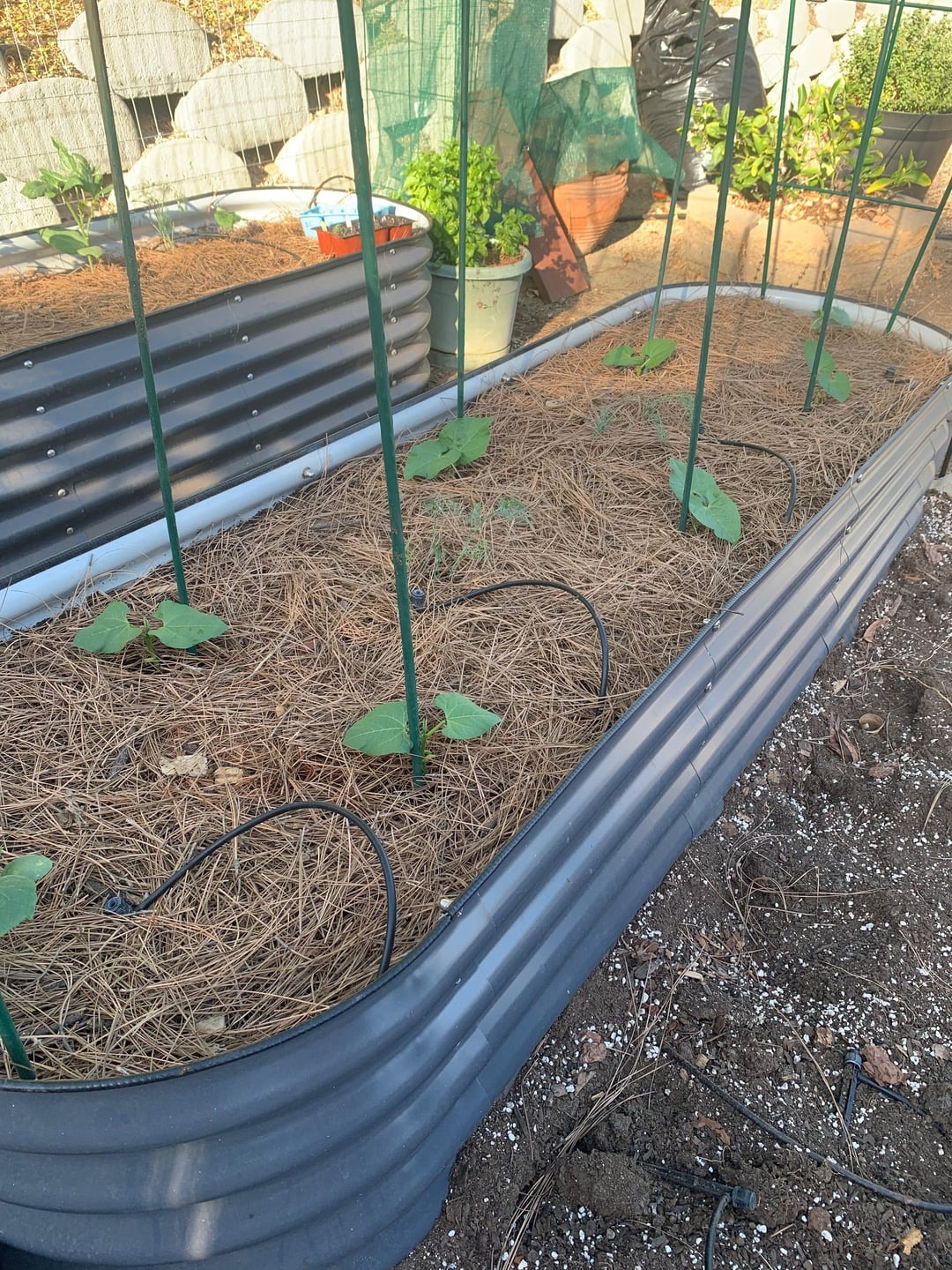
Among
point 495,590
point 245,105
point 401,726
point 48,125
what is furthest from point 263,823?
point 245,105

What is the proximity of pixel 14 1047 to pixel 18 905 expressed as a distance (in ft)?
0.65

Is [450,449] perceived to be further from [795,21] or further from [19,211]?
[795,21]

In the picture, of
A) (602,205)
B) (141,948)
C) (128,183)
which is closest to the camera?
(141,948)

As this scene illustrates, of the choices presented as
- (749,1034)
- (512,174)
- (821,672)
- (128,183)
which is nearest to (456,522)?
(821,672)

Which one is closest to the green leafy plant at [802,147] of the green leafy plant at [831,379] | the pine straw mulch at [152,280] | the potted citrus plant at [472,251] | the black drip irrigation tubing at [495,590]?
the potted citrus plant at [472,251]

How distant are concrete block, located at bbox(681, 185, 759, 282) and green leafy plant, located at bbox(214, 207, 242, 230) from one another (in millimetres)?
2438

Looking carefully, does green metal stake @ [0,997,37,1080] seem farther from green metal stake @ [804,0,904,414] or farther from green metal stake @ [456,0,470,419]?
green metal stake @ [804,0,904,414]

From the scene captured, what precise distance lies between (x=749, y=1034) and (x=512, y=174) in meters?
4.16

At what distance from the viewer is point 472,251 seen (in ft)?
12.3

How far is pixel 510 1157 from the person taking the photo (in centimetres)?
139

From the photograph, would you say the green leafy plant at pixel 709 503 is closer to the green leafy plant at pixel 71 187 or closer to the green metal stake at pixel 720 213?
the green metal stake at pixel 720 213

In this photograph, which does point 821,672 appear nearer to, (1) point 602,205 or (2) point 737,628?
(2) point 737,628

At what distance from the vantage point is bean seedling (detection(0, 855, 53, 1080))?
106 cm

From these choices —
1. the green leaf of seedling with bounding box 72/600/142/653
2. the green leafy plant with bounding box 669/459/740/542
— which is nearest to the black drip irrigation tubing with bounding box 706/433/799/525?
the green leafy plant with bounding box 669/459/740/542
